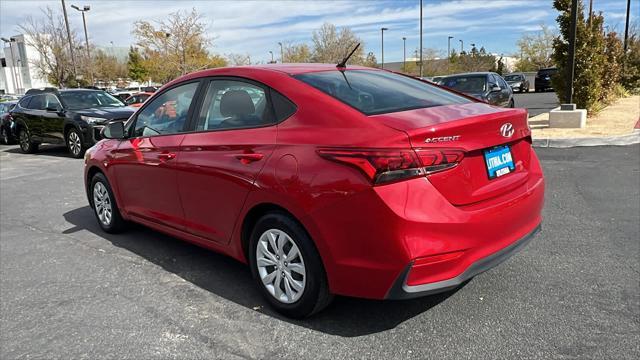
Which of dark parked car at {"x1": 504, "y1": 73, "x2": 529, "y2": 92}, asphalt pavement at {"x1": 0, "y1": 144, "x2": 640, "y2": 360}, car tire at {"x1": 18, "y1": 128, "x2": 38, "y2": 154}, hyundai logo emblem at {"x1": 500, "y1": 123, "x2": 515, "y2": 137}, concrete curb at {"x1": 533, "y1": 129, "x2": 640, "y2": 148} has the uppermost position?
hyundai logo emblem at {"x1": 500, "y1": 123, "x2": 515, "y2": 137}

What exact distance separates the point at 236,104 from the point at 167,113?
105 cm

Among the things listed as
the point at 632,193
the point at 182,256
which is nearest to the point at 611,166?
the point at 632,193

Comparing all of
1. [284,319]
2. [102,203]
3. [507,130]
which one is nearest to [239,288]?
[284,319]

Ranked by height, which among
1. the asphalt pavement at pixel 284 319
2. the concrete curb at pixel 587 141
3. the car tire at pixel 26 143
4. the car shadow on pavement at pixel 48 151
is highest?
the car tire at pixel 26 143

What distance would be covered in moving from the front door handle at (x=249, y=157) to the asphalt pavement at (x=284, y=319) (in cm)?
102

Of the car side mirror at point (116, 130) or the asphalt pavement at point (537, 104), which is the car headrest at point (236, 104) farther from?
the asphalt pavement at point (537, 104)

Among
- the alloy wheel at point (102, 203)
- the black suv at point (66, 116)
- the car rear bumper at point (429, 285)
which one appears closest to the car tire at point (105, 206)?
the alloy wheel at point (102, 203)

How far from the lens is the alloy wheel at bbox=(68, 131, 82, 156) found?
1195 centimetres

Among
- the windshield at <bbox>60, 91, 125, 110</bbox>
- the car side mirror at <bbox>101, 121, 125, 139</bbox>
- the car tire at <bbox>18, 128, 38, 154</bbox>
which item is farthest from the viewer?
the car tire at <bbox>18, 128, 38, 154</bbox>

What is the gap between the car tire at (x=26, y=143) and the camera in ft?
46.1

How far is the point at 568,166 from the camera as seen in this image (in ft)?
26.4

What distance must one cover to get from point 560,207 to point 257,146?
3961mm

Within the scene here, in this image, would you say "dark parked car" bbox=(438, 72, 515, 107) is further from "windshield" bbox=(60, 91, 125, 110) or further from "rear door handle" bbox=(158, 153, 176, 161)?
"rear door handle" bbox=(158, 153, 176, 161)

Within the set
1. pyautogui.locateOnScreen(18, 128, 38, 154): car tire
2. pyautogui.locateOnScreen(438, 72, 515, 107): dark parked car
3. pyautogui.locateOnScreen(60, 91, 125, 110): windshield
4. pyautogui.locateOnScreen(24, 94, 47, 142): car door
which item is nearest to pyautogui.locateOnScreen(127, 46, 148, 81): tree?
pyautogui.locateOnScreen(18, 128, 38, 154): car tire
